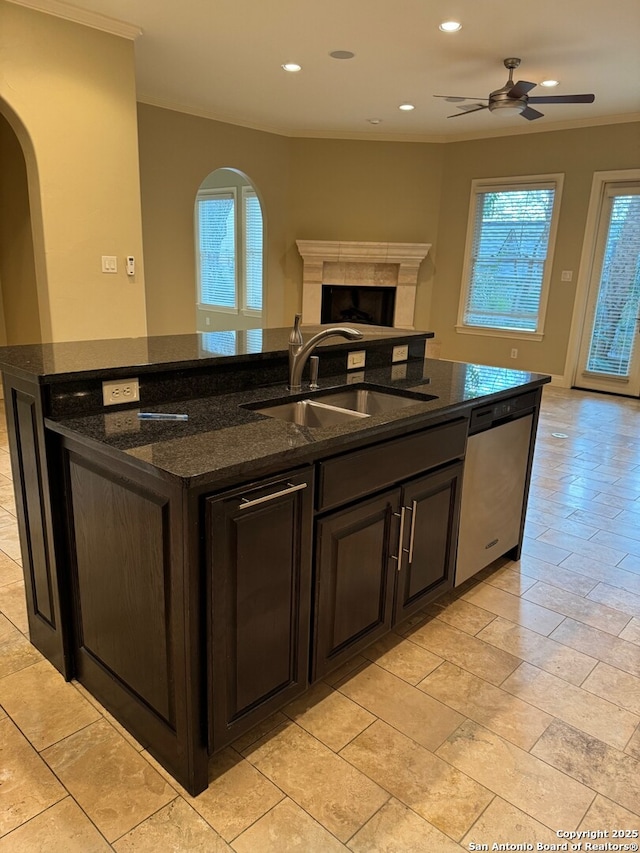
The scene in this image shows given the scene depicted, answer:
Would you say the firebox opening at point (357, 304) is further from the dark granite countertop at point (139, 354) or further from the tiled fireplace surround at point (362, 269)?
the dark granite countertop at point (139, 354)

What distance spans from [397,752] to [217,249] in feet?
28.0

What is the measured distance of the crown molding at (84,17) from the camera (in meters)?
3.48

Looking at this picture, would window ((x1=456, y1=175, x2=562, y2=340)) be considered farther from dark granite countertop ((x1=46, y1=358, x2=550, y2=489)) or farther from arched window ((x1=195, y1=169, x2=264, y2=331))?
dark granite countertop ((x1=46, y1=358, x2=550, y2=489))

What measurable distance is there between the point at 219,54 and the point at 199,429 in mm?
4203

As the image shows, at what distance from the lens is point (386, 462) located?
1.89 meters

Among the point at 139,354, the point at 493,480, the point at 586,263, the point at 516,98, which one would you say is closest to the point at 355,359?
the point at 493,480

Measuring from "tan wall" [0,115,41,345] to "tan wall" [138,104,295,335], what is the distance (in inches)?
47.0

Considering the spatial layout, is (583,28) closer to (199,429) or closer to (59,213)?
(59,213)

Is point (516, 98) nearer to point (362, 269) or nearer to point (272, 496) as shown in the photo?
point (362, 269)

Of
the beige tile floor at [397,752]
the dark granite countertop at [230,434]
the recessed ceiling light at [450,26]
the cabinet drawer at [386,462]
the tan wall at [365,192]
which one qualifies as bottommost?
the beige tile floor at [397,752]

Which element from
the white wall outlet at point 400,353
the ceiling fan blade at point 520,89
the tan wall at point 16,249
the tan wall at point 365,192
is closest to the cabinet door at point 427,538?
the white wall outlet at point 400,353

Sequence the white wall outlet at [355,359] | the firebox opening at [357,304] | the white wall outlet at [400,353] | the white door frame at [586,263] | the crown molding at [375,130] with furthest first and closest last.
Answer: the firebox opening at [357,304] < the white door frame at [586,263] < the crown molding at [375,130] < the white wall outlet at [400,353] < the white wall outlet at [355,359]

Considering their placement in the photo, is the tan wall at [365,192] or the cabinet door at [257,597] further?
the tan wall at [365,192]

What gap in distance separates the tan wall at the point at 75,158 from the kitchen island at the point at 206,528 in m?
2.04
